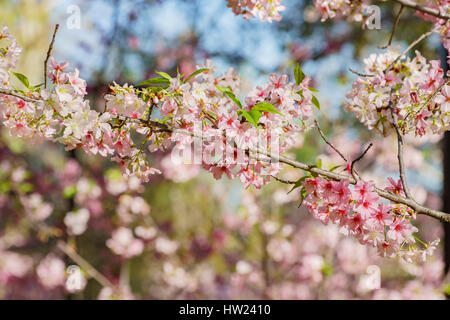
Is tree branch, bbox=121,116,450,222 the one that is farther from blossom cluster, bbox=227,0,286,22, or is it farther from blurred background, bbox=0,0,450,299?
blurred background, bbox=0,0,450,299

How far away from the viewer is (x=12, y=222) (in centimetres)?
579

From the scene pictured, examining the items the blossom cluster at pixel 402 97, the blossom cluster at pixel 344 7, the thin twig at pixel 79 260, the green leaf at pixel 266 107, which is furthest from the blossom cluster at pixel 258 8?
the thin twig at pixel 79 260

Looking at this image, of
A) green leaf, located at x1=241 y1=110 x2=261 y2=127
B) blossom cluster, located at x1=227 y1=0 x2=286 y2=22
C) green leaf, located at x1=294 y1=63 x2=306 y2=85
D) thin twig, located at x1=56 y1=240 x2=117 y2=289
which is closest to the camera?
green leaf, located at x1=241 y1=110 x2=261 y2=127

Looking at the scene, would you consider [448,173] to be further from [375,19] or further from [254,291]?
[254,291]

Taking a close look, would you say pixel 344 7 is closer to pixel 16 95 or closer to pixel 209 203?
pixel 16 95

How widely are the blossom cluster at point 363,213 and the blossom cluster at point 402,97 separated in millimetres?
354

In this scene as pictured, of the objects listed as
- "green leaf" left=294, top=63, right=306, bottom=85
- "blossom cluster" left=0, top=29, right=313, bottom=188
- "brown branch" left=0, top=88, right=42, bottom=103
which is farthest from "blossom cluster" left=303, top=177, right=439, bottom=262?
"brown branch" left=0, top=88, right=42, bottom=103

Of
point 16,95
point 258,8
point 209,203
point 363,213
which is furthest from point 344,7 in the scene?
point 209,203

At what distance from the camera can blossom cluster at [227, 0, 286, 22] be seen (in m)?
1.63

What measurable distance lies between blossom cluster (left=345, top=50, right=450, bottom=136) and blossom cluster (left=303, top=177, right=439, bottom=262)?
1.16 ft

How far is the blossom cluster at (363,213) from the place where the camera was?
3.65 feet
